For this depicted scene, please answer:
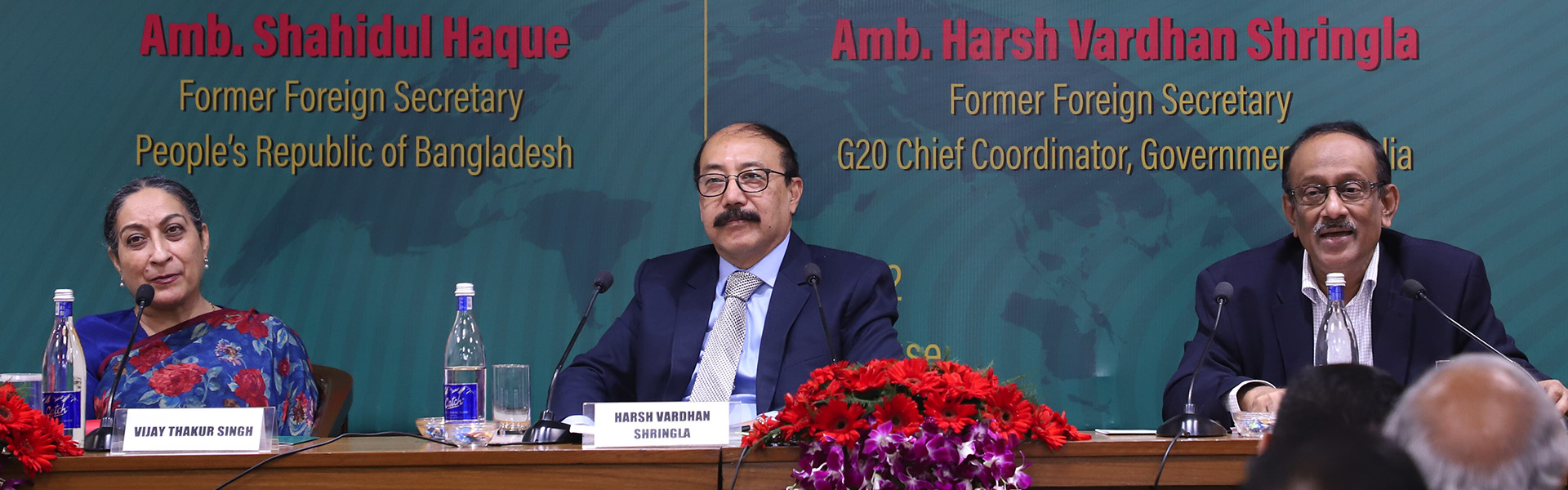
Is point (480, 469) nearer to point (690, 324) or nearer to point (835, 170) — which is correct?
point (690, 324)

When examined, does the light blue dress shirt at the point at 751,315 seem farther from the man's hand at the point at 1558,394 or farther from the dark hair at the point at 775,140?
the man's hand at the point at 1558,394

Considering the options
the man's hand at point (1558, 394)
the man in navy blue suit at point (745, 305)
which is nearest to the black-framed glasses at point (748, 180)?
the man in navy blue suit at point (745, 305)

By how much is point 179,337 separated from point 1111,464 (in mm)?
2184

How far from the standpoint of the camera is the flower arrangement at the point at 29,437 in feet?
6.07

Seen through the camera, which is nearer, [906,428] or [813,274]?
[906,428]

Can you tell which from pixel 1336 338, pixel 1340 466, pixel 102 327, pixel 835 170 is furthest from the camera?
pixel 835 170

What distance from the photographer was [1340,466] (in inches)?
30.9

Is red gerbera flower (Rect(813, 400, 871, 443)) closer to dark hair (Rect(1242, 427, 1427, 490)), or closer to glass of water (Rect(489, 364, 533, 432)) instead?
glass of water (Rect(489, 364, 533, 432))

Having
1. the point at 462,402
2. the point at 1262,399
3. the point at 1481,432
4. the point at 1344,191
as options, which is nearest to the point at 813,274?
the point at 462,402

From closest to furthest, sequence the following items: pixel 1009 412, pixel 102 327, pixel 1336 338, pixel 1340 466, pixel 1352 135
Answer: pixel 1340 466 → pixel 1009 412 → pixel 1336 338 → pixel 102 327 → pixel 1352 135

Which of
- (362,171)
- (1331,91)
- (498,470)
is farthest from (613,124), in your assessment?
(1331,91)

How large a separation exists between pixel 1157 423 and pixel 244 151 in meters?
2.86

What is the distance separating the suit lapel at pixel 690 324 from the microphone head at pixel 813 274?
1.81ft

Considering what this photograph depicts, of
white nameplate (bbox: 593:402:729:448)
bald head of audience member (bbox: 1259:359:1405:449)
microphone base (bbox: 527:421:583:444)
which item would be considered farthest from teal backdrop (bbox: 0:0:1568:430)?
bald head of audience member (bbox: 1259:359:1405:449)
